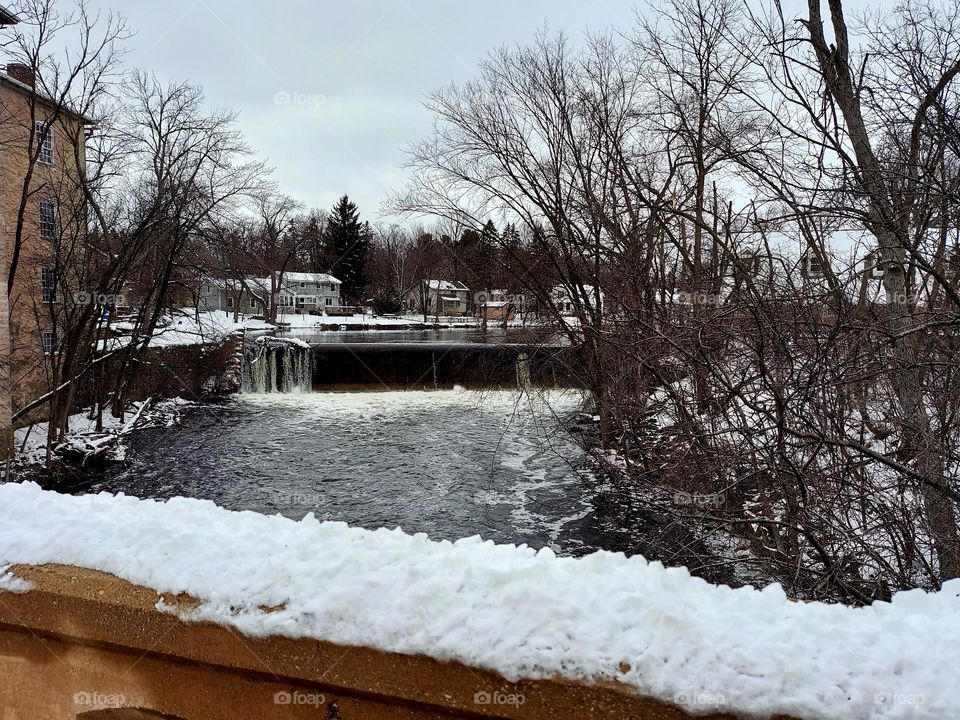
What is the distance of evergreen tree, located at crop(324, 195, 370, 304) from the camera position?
62500 millimetres

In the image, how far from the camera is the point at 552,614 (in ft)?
6.57

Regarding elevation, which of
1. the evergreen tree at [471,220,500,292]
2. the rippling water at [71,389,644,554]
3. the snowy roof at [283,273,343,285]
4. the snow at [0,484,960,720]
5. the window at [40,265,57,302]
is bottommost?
the rippling water at [71,389,644,554]

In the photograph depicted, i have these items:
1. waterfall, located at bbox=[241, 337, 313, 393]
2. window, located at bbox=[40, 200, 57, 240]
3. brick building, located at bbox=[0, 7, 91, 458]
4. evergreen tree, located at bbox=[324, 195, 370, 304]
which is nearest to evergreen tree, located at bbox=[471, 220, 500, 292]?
waterfall, located at bbox=[241, 337, 313, 393]

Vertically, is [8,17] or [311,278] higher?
[8,17]

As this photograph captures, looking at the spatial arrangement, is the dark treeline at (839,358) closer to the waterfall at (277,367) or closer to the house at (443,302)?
the waterfall at (277,367)

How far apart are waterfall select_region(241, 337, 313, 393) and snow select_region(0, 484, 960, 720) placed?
20964 millimetres

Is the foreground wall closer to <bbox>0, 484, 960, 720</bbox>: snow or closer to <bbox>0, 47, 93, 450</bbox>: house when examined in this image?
<bbox>0, 484, 960, 720</bbox>: snow

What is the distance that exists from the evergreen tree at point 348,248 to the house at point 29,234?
43575 millimetres

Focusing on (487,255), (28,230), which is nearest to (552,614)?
(487,255)

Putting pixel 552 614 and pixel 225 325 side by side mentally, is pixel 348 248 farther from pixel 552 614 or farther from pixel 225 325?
pixel 552 614

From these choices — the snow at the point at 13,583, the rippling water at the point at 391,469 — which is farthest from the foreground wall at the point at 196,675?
the rippling water at the point at 391,469

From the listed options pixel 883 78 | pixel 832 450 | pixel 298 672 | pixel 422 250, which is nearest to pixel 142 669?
pixel 298 672

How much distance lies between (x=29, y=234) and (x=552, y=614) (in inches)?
772

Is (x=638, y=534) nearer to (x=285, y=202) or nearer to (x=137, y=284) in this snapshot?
(x=137, y=284)
